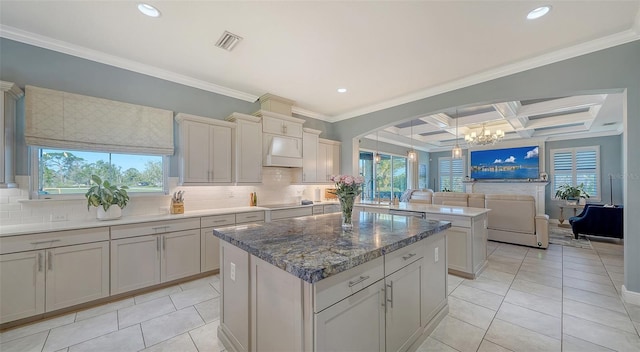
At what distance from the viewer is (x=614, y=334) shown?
2.10 meters

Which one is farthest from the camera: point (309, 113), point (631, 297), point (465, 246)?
point (309, 113)

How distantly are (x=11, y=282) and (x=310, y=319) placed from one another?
119 inches

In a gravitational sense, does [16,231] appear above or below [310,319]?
above

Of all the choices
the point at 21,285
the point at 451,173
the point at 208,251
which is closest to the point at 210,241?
the point at 208,251

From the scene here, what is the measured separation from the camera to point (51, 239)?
7.75 ft

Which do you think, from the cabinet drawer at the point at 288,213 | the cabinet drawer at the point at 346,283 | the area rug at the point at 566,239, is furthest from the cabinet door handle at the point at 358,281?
the area rug at the point at 566,239

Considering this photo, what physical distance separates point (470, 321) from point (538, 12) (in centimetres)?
303

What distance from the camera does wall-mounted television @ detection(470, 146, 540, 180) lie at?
26.8 ft

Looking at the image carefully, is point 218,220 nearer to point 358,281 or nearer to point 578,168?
point 358,281

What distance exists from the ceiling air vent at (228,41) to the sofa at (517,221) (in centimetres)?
562

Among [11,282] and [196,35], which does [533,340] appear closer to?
[196,35]

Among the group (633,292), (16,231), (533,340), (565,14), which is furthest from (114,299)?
(633,292)

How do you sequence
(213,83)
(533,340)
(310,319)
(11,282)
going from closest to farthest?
(310,319), (533,340), (11,282), (213,83)

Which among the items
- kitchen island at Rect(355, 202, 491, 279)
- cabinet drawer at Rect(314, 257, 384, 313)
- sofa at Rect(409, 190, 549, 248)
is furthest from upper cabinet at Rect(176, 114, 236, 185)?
sofa at Rect(409, 190, 549, 248)
